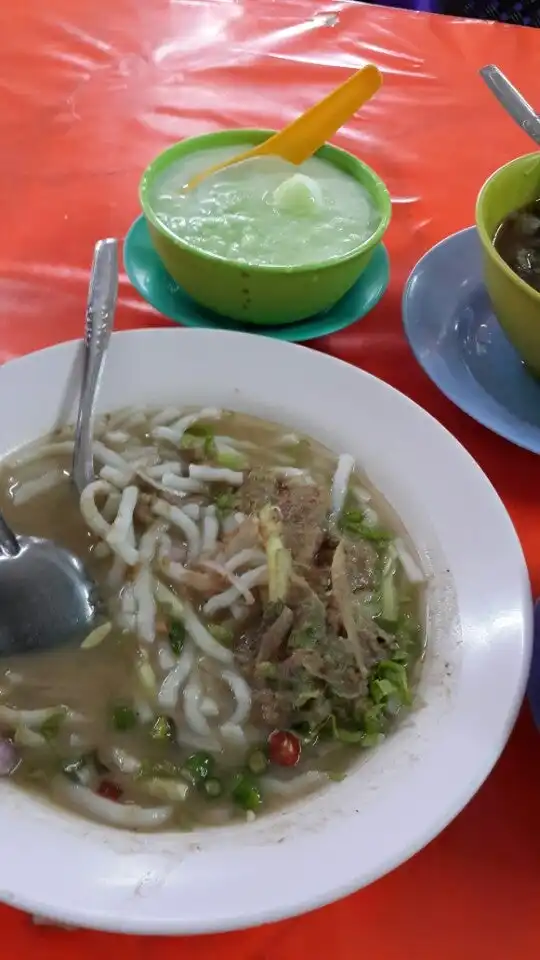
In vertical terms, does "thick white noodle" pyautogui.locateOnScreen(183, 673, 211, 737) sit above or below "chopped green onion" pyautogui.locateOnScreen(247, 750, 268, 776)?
below

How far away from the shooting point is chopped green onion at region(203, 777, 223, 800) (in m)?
1.03

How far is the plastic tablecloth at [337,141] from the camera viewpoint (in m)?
0.95

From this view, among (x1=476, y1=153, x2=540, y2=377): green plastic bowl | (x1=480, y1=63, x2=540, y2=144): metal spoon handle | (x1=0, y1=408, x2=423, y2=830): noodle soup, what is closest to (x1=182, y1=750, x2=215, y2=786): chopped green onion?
(x1=0, y1=408, x2=423, y2=830): noodle soup

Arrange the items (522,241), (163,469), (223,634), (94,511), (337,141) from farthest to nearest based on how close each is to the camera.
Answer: (337,141) → (522,241) → (163,469) → (94,511) → (223,634)

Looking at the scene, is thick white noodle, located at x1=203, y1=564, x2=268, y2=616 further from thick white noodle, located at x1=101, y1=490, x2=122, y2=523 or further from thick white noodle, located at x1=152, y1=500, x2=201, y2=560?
thick white noodle, located at x1=101, y1=490, x2=122, y2=523

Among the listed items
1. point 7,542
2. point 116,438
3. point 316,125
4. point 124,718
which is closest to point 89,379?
point 116,438

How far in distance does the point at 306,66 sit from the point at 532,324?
62.8 inches

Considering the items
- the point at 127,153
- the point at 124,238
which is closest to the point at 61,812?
the point at 124,238

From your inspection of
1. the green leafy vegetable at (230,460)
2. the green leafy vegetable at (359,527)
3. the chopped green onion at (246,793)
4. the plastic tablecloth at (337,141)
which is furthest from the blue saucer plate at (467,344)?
the chopped green onion at (246,793)

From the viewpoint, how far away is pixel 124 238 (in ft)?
6.00

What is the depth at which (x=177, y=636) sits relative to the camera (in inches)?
48.0

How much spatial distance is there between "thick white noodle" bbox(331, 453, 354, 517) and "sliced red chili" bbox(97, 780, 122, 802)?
0.57 metres

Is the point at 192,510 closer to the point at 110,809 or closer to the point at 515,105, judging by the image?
the point at 110,809

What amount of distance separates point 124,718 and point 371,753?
350 mm
